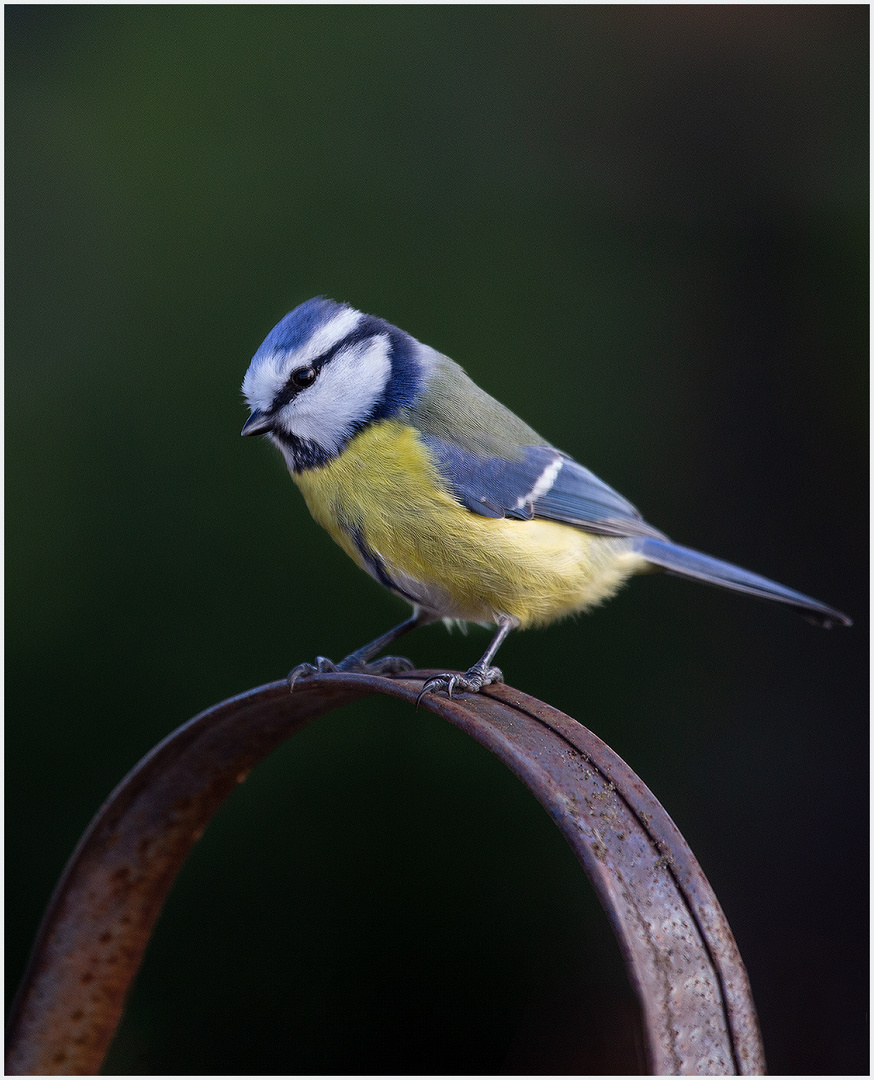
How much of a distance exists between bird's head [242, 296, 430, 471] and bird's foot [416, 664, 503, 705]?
28 cm

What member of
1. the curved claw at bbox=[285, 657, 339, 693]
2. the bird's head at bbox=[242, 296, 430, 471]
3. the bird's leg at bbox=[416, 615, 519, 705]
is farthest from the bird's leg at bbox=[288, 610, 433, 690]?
the bird's head at bbox=[242, 296, 430, 471]

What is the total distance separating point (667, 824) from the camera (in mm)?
688

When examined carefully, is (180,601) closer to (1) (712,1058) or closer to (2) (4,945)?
(2) (4,945)

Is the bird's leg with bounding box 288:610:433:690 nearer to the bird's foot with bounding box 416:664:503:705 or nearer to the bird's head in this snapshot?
the bird's foot with bounding box 416:664:503:705

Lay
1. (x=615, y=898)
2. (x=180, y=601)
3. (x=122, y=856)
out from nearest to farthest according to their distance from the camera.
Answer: (x=615, y=898) < (x=122, y=856) < (x=180, y=601)

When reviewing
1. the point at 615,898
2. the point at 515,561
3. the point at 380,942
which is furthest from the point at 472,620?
the point at 380,942

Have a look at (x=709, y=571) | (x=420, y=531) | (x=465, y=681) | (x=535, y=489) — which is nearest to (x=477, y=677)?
(x=465, y=681)

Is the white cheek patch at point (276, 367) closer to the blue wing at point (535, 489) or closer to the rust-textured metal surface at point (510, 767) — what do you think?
the blue wing at point (535, 489)

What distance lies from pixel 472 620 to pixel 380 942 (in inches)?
28.9

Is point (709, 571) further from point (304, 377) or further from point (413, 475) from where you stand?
point (304, 377)

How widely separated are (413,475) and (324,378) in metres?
0.14

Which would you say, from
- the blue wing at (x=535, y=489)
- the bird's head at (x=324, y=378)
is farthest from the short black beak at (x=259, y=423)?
the blue wing at (x=535, y=489)

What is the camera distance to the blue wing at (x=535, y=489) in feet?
3.71

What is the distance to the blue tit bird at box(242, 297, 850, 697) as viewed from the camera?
3.53ft
